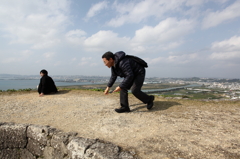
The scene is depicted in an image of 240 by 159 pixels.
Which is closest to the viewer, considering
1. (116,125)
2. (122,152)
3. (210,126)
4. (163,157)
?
(163,157)

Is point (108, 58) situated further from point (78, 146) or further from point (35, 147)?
point (35, 147)

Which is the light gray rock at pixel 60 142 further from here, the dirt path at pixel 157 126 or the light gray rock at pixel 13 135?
the light gray rock at pixel 13 135

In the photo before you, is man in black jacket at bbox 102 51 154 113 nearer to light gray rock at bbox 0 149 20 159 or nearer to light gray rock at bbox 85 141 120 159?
light gray rock at bbox 85 141 120 159

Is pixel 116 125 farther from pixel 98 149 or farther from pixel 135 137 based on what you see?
pixel 98 149

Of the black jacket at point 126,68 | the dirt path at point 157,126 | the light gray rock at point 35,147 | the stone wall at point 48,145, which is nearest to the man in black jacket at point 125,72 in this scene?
the black jacket at point 126,68

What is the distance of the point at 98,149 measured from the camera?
10.3 ft

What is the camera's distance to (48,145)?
14.0 ft

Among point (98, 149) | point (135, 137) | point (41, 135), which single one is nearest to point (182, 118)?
point (135, 137)

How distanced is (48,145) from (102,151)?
7.09 feet

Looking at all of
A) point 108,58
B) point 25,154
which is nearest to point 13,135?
point 25,154

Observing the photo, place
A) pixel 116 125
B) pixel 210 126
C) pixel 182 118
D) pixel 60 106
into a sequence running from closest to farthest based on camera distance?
pixel 210 126 → pixel 116 125 → pixel 182 118 → pixel 60 106

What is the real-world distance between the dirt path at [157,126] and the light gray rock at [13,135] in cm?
39

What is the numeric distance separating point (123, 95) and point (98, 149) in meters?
2.79

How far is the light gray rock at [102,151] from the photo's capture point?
292 cm
